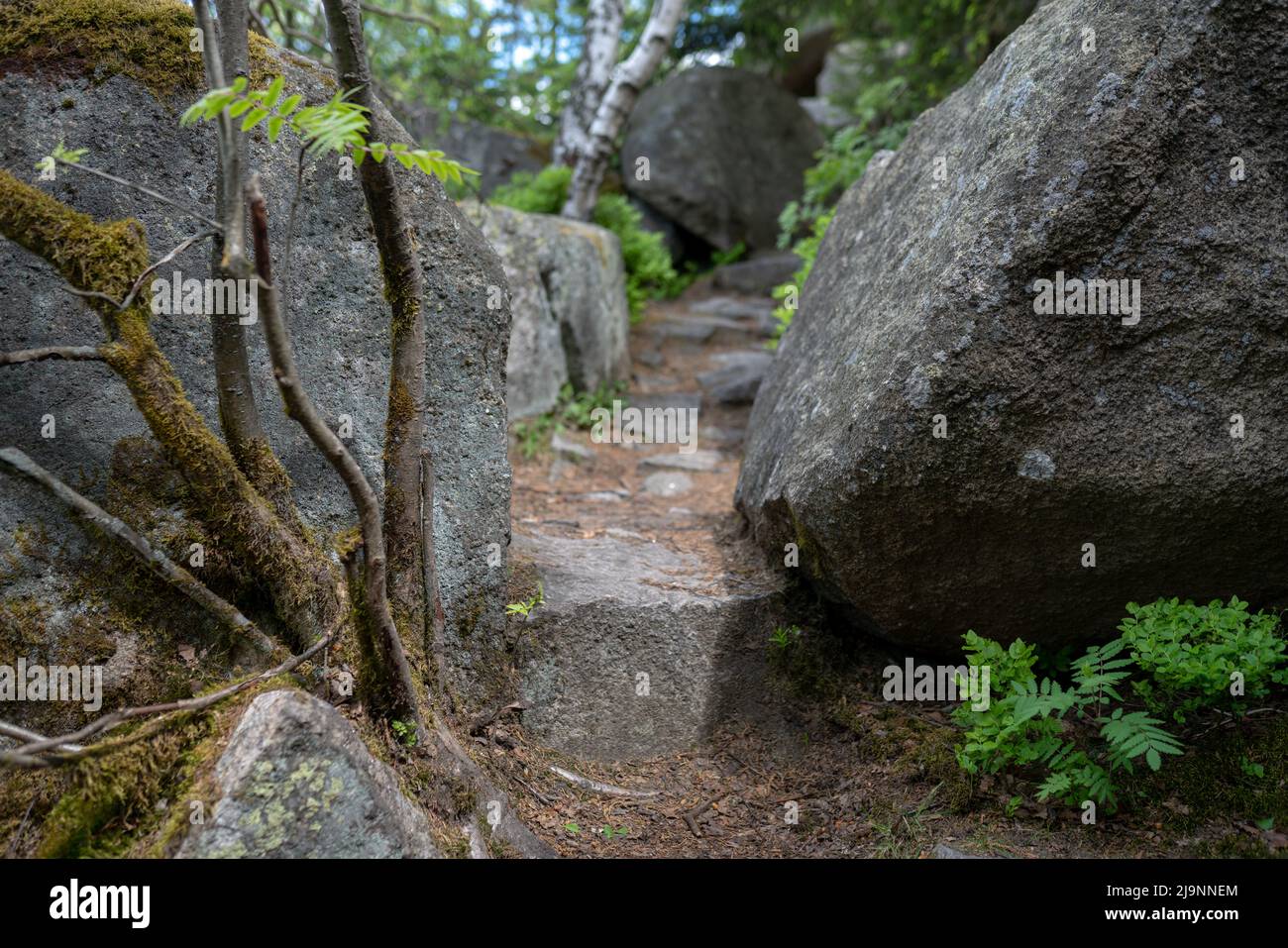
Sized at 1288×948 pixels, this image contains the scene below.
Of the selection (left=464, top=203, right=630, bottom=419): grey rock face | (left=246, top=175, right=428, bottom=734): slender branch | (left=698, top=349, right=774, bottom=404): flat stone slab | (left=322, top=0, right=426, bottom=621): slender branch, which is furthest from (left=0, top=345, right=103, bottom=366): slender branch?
(left=698, top=349, right=774, bottom=404): flat stone slab

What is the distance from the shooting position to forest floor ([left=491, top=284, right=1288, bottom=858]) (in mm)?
3439

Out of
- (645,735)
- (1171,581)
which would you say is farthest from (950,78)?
(645,735)

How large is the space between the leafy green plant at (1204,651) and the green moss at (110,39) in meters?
4.15

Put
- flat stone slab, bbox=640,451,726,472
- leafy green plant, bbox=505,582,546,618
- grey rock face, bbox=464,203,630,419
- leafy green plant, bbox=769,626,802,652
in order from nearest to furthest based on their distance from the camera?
leafy green plant, bbox=505,582,546,618 → leafy green plant, bbox=769,626,802,652 → flat stone slab, bbox=640,451,726,472 → grey rock face, bbox=464,203,630,419

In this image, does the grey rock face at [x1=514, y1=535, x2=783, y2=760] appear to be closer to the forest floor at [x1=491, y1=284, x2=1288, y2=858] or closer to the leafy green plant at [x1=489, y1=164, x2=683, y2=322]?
the forest floor at [x1=491, y1=284, x2=1288, y2=858]

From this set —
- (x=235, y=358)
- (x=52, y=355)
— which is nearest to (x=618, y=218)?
(x=235, y=358)

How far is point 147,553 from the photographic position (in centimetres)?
329

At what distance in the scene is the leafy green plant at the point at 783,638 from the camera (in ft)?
15.2

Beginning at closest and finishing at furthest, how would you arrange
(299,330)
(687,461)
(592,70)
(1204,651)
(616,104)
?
(1204,651) < (299,330) < (687,461) < (616,104) < (592,70)

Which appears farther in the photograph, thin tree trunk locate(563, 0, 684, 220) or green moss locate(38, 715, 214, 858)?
thin tree trunk locate(563, 0, 684, 220)

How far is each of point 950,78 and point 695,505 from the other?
20.0ft

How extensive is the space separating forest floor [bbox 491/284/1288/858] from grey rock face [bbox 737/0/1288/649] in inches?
24.5

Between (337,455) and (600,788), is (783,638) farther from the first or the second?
(337,455)

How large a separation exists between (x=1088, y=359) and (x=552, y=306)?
5.99 metres
